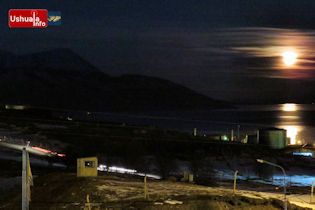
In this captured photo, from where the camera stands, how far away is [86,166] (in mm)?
35844

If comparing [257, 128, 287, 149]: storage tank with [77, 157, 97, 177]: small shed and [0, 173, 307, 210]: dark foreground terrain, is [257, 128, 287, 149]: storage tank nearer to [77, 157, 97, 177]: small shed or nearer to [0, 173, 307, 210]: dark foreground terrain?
[0, 173, 307, 210]: dark foreground terrain

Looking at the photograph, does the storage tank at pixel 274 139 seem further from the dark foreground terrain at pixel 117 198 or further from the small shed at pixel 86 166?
the small shed at pixel 86 166

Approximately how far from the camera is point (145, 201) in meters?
27.9

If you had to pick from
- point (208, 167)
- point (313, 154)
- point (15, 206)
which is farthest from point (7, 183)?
point (313, 154)

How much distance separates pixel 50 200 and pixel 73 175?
25.5ft

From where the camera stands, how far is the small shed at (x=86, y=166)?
116ft

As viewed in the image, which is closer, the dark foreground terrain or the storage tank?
the dark foreground terrain

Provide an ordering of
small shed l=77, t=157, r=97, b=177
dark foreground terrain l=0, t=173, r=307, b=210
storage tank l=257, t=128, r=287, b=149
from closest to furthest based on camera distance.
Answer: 1. dark foreground terrain l=0, t=173, r=307, b=210
2. small shed l=77, t=157, r=97, b=177
3. storage tank l=257, t=128, r=287, b=149

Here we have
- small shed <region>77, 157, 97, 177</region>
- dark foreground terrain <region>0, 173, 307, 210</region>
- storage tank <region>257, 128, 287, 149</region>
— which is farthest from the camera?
storage tank <region>257, 128, 287, 149</region>

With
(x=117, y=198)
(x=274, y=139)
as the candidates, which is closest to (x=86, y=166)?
(x=117, y=198)

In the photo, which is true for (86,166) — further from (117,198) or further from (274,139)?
(274,139)

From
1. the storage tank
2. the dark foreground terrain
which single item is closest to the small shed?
the dark foreground terrain

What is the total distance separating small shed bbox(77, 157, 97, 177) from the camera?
116ft

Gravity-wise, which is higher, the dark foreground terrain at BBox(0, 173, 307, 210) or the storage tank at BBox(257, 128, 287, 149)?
the storage tank at BBox(257, 128, 287, 149)
